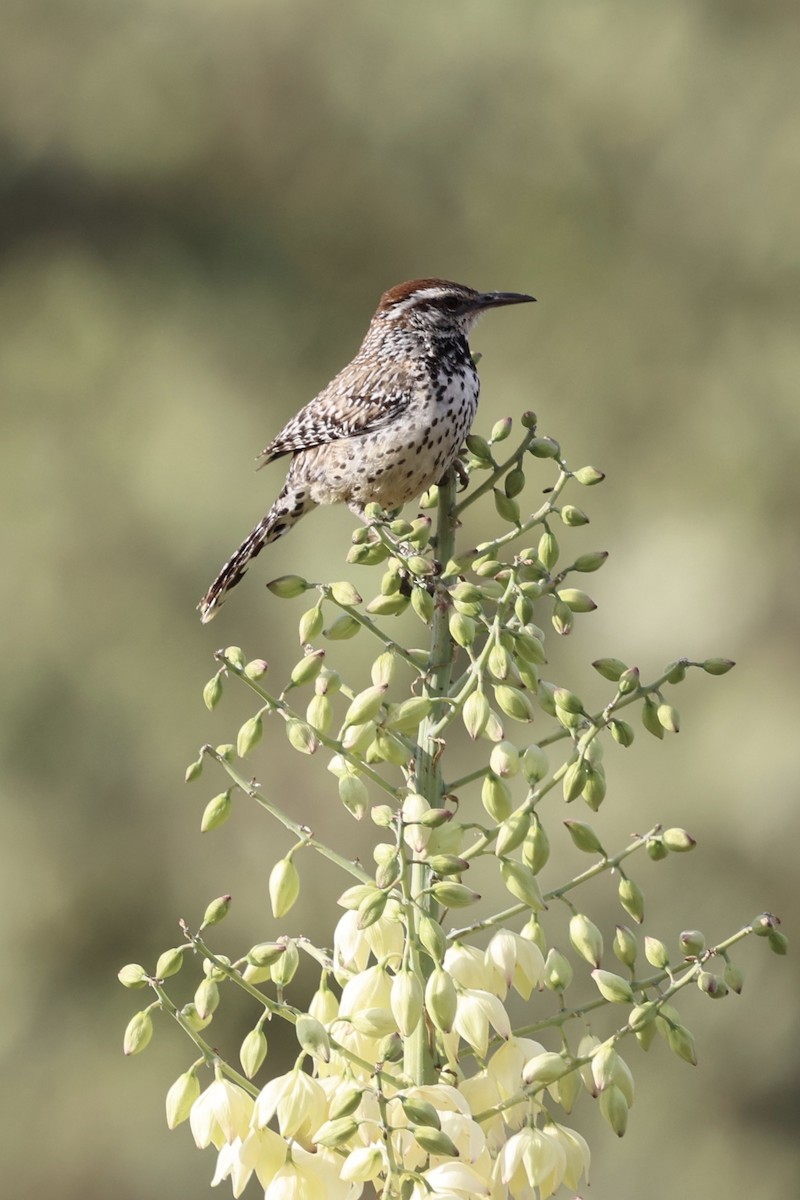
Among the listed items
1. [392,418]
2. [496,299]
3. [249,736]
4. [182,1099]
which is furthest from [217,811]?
[496,299]

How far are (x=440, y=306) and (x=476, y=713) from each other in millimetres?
1102

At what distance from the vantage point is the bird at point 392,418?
162cm

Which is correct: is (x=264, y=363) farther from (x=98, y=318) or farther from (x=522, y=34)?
(x=522, y=34)

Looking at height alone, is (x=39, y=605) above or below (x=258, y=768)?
above

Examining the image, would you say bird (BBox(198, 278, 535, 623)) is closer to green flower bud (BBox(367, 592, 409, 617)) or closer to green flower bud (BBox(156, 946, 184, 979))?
green flower bud (BBox(367, 592, 409, 617))

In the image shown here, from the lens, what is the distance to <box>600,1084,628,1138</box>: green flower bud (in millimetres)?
772

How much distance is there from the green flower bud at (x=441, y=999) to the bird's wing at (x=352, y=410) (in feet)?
3.34

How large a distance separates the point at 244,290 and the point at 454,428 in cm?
296

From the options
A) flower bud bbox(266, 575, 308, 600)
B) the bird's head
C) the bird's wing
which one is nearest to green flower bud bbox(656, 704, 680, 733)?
flower bud bbox(266, 575, 308, 600)

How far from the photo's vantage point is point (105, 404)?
173 inches

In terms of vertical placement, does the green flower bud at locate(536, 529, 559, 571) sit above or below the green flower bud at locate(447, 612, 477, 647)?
above

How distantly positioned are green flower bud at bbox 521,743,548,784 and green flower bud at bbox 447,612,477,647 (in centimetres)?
7

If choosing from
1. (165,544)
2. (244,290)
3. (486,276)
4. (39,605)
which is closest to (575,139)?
(486,276)

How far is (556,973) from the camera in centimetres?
81
